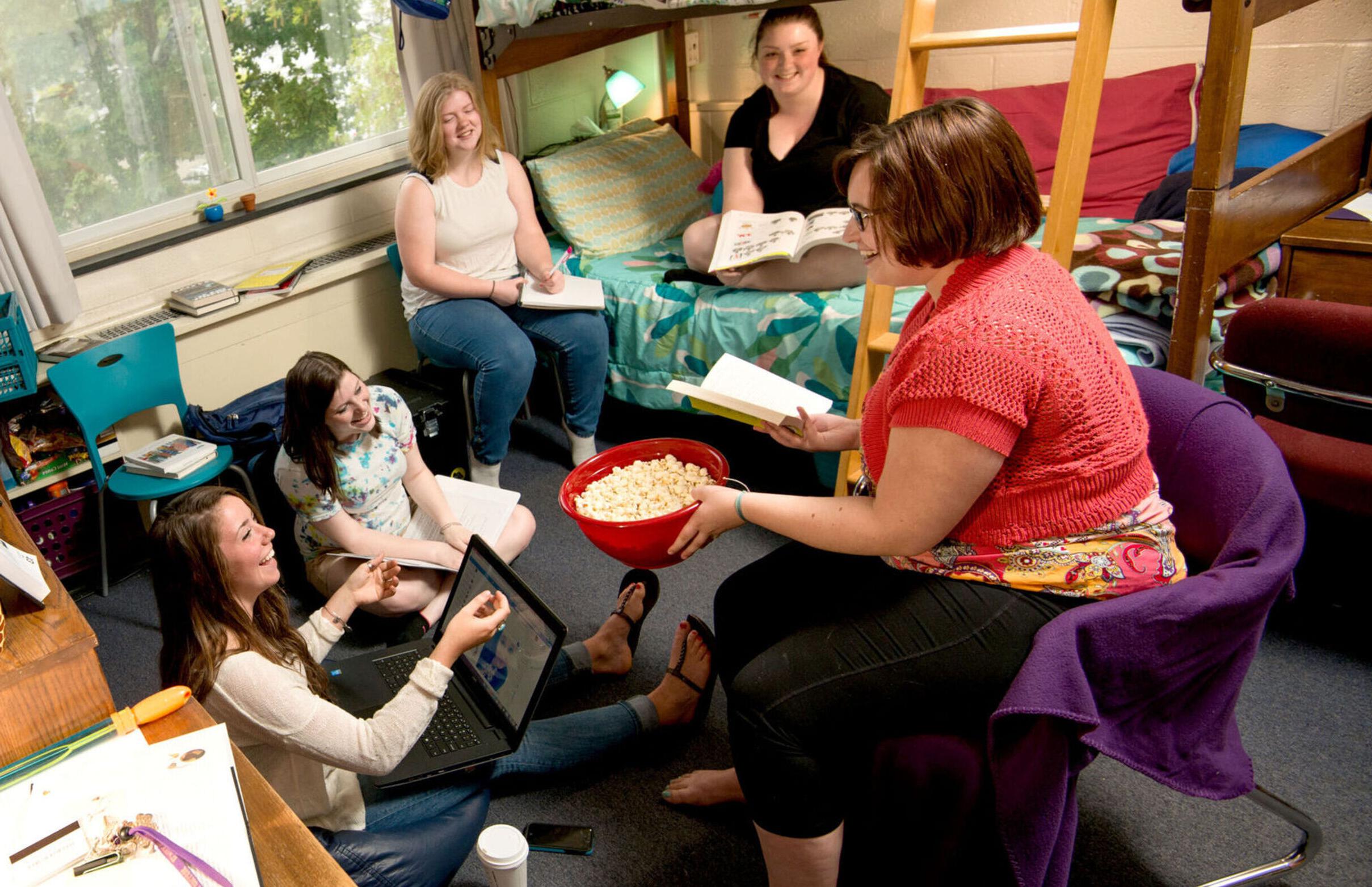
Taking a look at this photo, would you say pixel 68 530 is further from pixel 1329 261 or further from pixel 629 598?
pixel 1329 261

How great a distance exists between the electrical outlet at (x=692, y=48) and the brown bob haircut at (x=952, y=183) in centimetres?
273

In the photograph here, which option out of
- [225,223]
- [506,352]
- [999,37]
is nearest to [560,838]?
[506,352]

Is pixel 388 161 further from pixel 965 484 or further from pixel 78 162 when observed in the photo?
pixel 965 484

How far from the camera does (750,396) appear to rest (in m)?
1.70

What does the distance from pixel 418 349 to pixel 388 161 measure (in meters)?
0.86

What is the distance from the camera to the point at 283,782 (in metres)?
1.39

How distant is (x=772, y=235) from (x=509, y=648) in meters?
1.48

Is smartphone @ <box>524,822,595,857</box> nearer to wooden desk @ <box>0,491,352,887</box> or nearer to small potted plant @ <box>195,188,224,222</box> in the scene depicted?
wooden desk @ <box>0,491,352,887</box>

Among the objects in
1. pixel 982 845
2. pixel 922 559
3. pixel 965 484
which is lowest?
pixel 982 845

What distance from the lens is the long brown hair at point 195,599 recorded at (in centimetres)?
133

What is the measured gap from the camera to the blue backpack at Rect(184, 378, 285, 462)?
8.32 ft

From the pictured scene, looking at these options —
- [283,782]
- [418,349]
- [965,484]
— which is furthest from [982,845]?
[418,349]

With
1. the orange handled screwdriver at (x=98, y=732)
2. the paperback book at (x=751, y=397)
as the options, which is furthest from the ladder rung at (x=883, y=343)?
the orange handled screwdriver at (x=98, y=732)

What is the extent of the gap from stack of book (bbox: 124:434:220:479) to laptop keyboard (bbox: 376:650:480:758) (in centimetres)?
95
